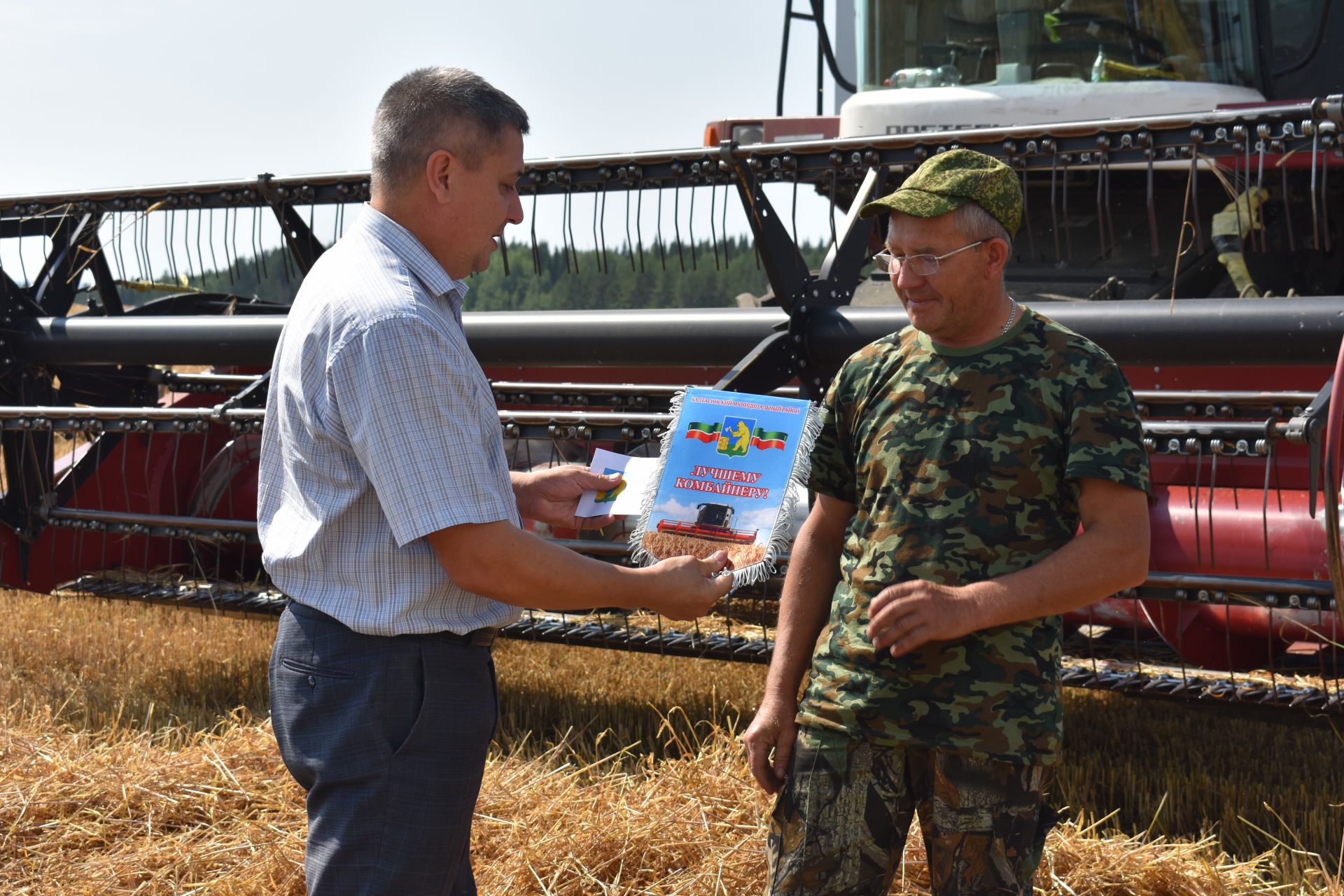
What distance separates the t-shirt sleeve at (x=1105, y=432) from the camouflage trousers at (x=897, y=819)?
1.49 ft

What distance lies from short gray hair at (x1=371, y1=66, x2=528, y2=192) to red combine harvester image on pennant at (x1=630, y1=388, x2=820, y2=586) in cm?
63

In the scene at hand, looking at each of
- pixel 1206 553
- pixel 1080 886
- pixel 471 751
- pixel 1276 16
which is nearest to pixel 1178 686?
pixel 1206 553

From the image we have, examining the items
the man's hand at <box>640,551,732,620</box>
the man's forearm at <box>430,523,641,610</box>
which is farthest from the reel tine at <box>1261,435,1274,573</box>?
the man's forearm at <box>430,523,641,610</box>

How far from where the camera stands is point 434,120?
6.26 feet

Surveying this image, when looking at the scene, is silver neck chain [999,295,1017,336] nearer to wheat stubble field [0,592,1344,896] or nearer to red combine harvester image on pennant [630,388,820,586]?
red combine harvester image on pennant [630,388,820,586]

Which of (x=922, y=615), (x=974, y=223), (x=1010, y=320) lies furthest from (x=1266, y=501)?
(x=922, y=615)

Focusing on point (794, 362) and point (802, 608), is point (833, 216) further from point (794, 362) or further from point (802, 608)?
point (802, 608)

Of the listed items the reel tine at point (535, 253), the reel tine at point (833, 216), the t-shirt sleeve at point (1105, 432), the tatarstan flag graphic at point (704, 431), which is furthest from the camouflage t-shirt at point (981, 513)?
the reel tine at point (535, 253)

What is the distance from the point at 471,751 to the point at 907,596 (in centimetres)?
66

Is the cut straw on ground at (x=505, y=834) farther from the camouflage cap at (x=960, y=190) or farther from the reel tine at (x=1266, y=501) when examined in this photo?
the camouflage cap at (x=960, y=190)

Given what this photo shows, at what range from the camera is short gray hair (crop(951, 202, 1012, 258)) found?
2119 millimetres

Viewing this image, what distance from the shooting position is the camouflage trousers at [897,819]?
2.05m

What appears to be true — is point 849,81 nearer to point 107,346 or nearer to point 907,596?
point 107,346

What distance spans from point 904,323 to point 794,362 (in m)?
0.35
